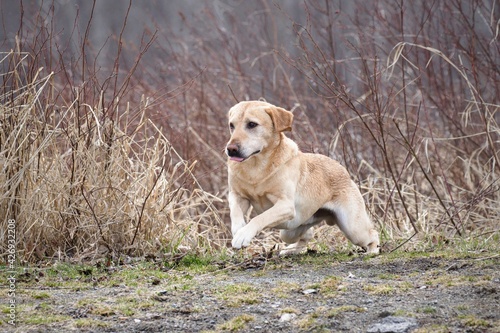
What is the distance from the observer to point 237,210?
593 centimetres

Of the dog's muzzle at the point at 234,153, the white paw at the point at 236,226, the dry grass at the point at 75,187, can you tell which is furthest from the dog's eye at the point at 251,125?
the dry grass at the point at 75,187

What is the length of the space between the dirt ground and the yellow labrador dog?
494mm

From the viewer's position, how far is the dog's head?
19.1ft

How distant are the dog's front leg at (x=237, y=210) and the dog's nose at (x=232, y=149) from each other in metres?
0.47

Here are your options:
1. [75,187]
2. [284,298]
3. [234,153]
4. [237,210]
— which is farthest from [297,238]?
[284,298]

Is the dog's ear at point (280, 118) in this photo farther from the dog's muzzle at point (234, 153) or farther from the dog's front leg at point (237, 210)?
the dog's front leg at point (237, 210)

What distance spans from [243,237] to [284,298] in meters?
1.04

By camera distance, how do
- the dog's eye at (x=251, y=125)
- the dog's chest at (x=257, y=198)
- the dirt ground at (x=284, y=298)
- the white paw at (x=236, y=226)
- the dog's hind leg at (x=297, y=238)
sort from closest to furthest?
the dirt ground at (x=284, y=298)
the white paw at (x=236, y=226)
the dog's eye at (x=251, y=125)
the dog's chest at (x=257, y=198)
the dog's hind leg at (x=297, y=238)

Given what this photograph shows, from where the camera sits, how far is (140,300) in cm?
453

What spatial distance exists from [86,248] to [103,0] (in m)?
16.8

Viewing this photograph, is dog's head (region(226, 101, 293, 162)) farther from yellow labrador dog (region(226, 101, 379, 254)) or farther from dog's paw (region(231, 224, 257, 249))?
dog's paw (region(231, 224, 257, 249))

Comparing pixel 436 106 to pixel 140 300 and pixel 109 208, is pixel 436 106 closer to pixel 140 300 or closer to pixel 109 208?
pixel 109 208

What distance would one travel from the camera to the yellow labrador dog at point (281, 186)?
5832 mm

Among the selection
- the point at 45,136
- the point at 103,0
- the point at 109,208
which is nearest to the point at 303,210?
the point at 109,208
